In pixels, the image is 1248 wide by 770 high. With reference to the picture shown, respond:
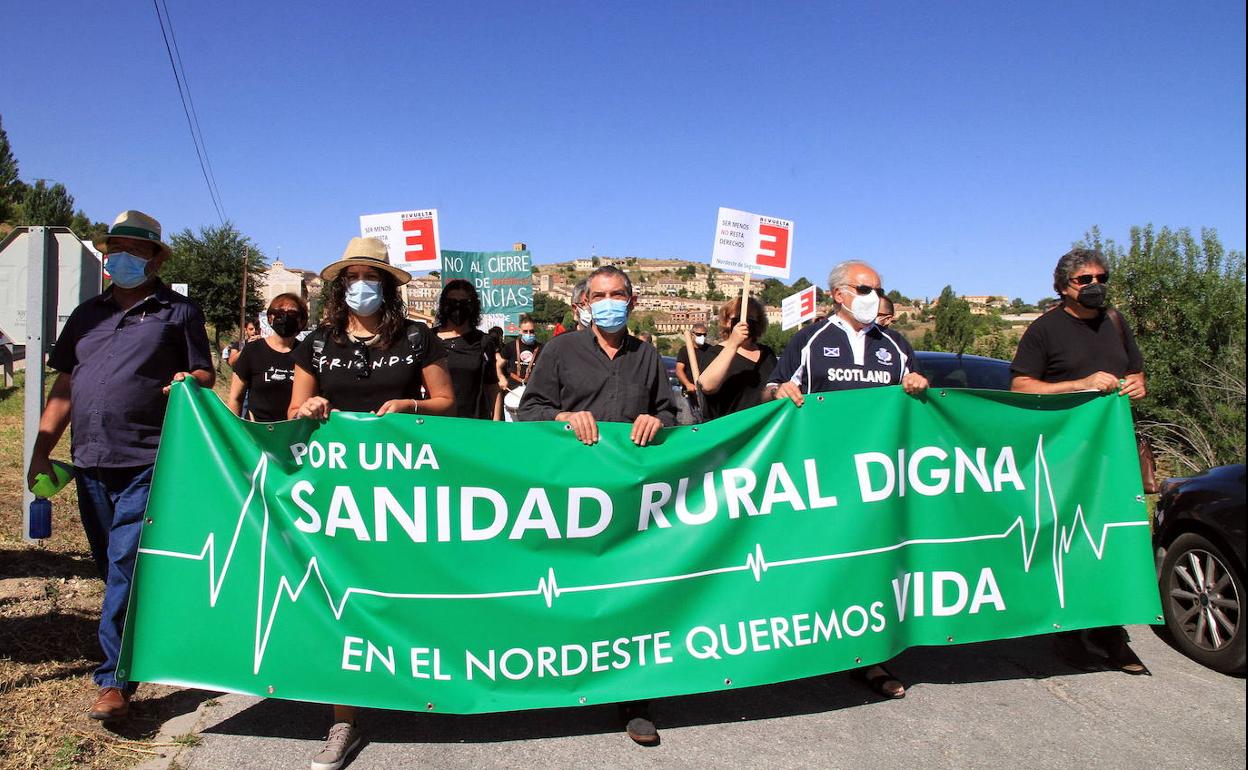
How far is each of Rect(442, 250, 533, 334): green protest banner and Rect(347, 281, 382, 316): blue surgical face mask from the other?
7.50m

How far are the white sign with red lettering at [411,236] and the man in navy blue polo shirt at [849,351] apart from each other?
15.3ft

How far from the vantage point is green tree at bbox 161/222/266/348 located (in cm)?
3841

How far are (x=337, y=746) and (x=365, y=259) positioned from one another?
200cm

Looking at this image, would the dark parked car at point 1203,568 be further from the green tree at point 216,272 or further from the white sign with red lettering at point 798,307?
the green tree at point 216,272

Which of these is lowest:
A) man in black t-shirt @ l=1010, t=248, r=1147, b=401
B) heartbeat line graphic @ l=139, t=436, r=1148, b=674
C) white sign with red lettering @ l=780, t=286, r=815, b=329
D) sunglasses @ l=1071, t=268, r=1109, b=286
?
heartbeat line graphic @ l=139, t=436, r=1148, b=674

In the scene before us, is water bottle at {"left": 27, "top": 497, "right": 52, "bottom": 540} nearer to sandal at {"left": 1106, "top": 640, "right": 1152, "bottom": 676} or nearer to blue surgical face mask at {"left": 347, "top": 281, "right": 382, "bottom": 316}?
blue surgical face mask at {"left": 347, "top": 281, "right": 382, "bottom": 316}

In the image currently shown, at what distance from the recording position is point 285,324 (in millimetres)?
5738

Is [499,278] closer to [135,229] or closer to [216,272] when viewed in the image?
[135,229]

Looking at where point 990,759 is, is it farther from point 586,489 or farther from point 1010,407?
point 586,489

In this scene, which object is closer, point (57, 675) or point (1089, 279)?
point (57, 675)

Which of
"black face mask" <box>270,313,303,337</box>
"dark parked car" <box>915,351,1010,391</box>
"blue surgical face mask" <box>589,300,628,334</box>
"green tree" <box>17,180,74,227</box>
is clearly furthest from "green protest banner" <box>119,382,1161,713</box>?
"green tree" <box>17,180,74,227</box>

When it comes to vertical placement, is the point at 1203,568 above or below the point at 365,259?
below

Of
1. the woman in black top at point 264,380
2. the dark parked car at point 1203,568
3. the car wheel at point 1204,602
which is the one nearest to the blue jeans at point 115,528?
the woman in black top at point 264,380

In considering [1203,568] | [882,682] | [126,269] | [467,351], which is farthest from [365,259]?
[1203,568]
